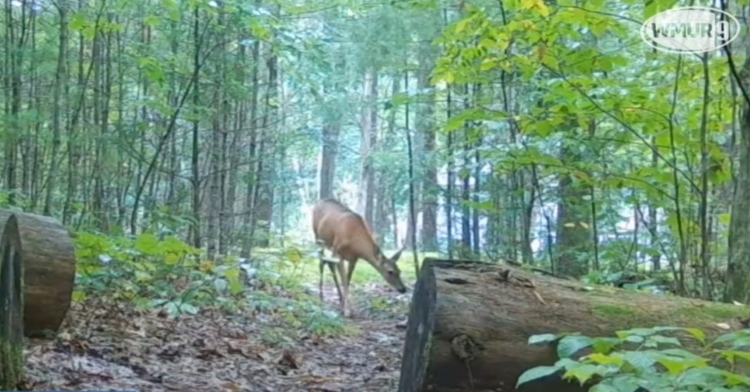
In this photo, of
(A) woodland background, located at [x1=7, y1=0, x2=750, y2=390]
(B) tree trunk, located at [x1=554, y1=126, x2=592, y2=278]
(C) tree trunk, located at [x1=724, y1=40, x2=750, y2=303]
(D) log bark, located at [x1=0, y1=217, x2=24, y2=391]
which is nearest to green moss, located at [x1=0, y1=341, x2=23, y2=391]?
(D) log bark, located at [x1=0, y1=217, x2=24, y2=391]

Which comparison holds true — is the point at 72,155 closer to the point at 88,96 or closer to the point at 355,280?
the point at 88,96

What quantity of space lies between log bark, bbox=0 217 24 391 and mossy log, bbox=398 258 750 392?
5.87ft

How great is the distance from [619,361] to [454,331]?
144cm

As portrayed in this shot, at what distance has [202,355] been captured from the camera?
544cm

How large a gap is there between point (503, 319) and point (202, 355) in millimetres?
2745

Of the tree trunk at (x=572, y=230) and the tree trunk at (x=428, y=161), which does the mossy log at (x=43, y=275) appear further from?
the tree trunk at (x=428, y=161)

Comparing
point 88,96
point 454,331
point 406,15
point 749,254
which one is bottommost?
point 454,331

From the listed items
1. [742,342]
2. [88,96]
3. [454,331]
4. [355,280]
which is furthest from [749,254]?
[355,280]

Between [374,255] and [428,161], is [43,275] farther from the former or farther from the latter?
[374,255]

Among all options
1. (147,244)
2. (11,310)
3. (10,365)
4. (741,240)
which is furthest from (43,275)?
(741,240)

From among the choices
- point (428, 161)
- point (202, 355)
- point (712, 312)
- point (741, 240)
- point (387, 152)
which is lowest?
point (202, 355)

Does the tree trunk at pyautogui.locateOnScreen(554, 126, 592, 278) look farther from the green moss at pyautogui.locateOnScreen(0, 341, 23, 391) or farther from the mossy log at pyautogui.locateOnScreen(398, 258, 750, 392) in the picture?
the green moss at pyautogui.locateOnScreen(0, 341, 23, 391)

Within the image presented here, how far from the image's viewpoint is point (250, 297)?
25.3 ft

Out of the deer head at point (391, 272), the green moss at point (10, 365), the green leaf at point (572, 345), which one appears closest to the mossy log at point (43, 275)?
the green moss at point (10, 365)
